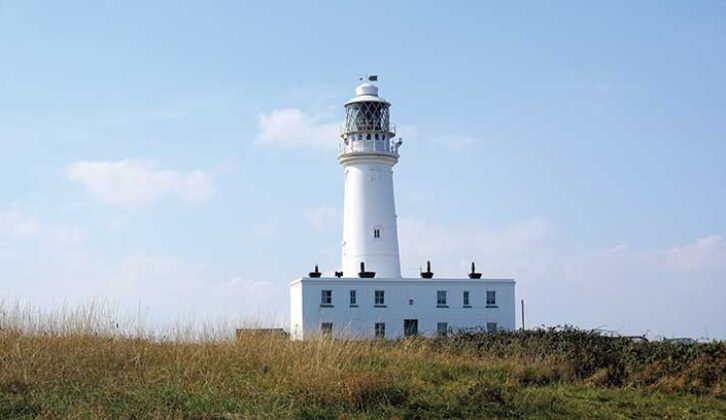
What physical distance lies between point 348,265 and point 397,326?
4.04m

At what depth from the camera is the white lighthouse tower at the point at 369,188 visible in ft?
141

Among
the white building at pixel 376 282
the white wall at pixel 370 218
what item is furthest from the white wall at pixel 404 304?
the white wall at pixel 370 218

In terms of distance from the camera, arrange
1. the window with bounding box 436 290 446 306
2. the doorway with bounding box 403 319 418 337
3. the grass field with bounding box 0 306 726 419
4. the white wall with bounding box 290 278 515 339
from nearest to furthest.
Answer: the grass field with bounding box 0 306 726 419 → the white wall with bounding box 290 278 515 339 → the doorway with bounding box 403 319 418 337 → the window with bounding box 436 290 446 306

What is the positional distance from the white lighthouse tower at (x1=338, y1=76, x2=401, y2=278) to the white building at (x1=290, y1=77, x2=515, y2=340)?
0.05 m

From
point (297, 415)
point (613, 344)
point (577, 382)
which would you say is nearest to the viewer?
point (297, 415)

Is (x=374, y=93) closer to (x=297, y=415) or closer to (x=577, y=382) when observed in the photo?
(x=577, y=382)

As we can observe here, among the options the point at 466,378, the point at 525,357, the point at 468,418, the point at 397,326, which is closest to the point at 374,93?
the point at 397,326

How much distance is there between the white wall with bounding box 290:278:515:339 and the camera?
41125mm

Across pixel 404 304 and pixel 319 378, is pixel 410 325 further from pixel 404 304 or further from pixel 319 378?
pixel 319 378

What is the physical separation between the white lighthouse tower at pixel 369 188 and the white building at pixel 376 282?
47 mm

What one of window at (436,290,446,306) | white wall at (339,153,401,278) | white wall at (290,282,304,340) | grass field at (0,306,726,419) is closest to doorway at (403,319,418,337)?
window at (436,290,446,306)

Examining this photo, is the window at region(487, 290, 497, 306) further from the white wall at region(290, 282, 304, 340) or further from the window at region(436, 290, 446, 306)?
the white wall at region(290, 282, 304, 340)

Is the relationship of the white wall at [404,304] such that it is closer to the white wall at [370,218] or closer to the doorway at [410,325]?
the doorway at [410,325]

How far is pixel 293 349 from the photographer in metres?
15.3
